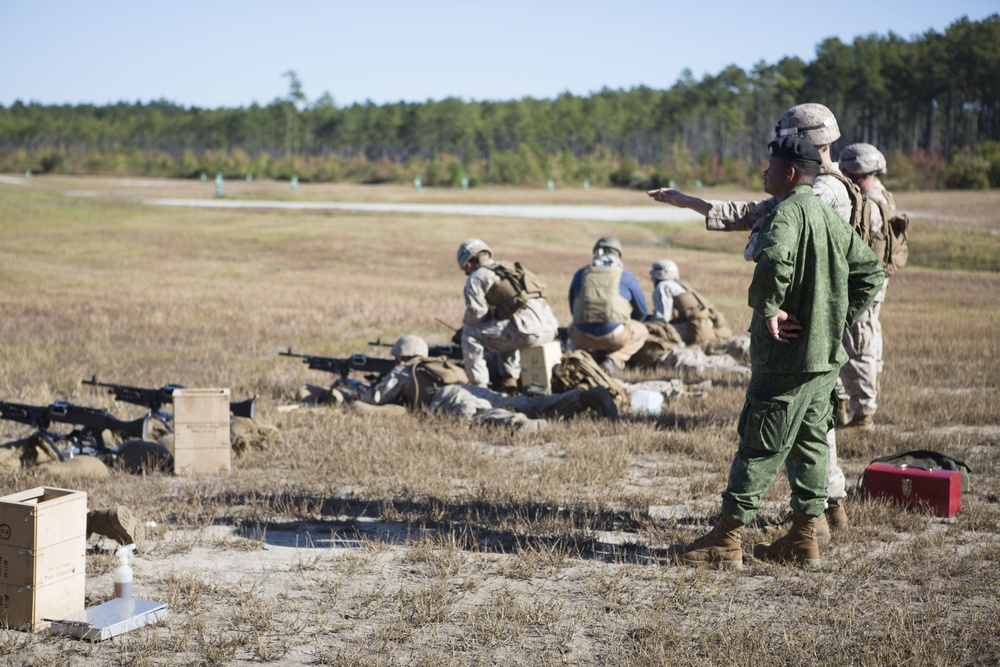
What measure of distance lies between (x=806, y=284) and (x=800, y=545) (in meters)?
1.41

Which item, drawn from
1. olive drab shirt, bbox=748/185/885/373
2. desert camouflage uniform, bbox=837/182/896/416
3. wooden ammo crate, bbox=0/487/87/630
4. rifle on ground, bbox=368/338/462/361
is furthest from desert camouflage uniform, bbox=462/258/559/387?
wooden ammo crate, bbox=0/487/87/630

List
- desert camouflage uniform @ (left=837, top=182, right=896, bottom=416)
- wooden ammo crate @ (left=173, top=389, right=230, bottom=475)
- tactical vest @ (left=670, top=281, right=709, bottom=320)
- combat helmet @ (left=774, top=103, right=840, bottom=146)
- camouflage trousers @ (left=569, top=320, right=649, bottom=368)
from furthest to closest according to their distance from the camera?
tactical vest @ (left=670, top=281, right=709, bottom=320)
camouflage trousers @ (left=569, top=320, right=649, bottom=368)
desert camouflage uniform @ (left=837, top=182, right=896, bottom=416)
wooden ammo crate @ (left=173, top=389, right=230, bottom=475)
combat helmet @ (left=774, top=103, right=840, bottom=146)

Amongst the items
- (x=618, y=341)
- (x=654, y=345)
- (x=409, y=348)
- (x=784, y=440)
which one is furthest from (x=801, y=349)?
(x=654, y=345)

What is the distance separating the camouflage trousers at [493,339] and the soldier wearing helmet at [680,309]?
3243mm

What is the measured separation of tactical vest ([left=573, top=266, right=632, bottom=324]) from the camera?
1118cm

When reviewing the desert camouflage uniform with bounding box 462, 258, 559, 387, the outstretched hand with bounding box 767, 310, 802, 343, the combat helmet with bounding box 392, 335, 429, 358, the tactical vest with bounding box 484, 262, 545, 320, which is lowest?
the combat helmet with bounding box 392, 335, 429, 358

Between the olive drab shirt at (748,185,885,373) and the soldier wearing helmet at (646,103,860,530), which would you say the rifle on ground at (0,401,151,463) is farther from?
the olive drab shirt at (748,185,885,373)

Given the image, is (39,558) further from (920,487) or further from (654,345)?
(654,345)

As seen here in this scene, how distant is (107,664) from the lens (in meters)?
4.07

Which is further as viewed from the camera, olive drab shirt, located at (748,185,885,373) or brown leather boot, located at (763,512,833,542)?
brown leather boot, located at (763,512,833,542)

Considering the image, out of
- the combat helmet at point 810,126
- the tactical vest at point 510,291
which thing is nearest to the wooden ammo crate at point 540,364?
the tactical vest at point 510,291

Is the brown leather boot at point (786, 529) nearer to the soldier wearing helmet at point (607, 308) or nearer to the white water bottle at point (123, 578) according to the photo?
the white water bottle at point (123, 578)

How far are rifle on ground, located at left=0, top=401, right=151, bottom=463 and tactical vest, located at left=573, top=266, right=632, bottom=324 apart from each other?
5.33 meters

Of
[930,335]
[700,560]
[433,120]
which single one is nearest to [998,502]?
[700,560]
